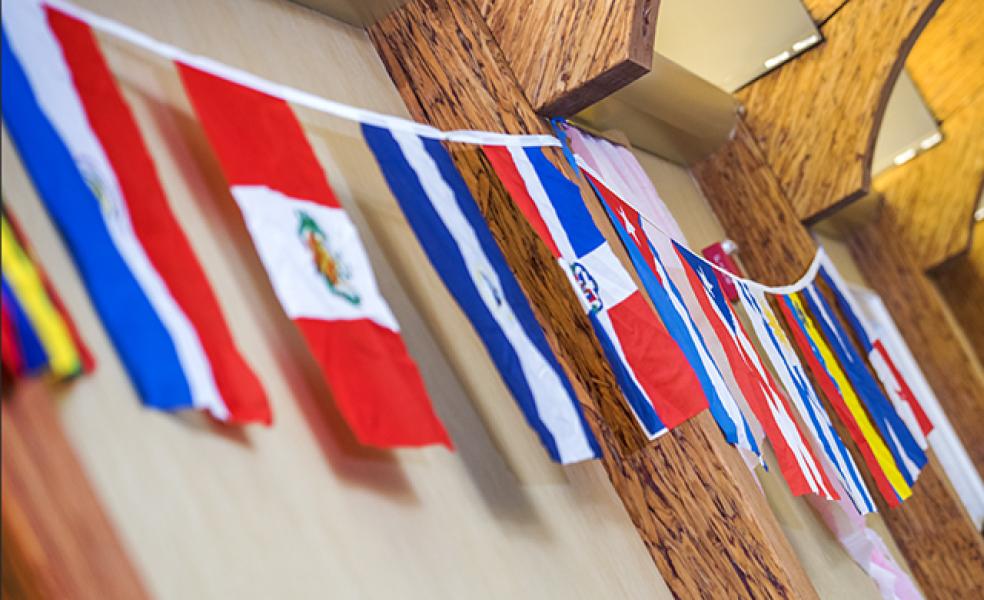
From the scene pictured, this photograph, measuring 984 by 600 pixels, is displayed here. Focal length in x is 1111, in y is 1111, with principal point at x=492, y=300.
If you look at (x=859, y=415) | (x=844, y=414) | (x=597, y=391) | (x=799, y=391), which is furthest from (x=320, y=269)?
(x=859, y=415)

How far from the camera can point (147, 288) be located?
5.63 feet

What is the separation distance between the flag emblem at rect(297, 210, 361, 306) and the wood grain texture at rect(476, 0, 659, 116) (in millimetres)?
1303

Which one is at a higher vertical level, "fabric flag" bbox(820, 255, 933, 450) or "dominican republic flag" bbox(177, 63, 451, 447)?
"dominican republic flag" bbox(177, 63, 451, 447)

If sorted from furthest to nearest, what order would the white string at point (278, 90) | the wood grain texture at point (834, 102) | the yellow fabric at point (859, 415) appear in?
the wood grain texture at point (834, 102) < the yellow fabric at point (859, 415) < the white string at point (278, 90)

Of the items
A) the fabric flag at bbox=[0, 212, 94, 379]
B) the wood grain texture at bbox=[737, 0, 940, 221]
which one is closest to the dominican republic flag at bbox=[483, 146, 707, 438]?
the fabric flag at bbox=[0, 212, 94, 379]

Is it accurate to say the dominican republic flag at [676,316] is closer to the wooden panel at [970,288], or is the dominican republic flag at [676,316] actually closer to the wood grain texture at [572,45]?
the wood grain texture at [572,45]

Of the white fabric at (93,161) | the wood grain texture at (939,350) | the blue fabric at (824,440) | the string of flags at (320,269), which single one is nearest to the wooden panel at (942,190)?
the wood grain texture at (939,350)

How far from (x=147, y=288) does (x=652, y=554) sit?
1915 mm

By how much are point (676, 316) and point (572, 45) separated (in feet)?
2.77

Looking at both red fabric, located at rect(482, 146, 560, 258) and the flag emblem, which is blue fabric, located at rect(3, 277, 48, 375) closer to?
the flag emblem

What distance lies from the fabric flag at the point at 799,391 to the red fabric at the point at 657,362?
1.04 m

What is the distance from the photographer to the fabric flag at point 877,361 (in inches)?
212

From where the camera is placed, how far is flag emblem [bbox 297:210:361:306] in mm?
2051

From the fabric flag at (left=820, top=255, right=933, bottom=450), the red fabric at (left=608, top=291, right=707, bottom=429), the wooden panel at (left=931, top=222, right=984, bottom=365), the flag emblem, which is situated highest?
the flag emblem
